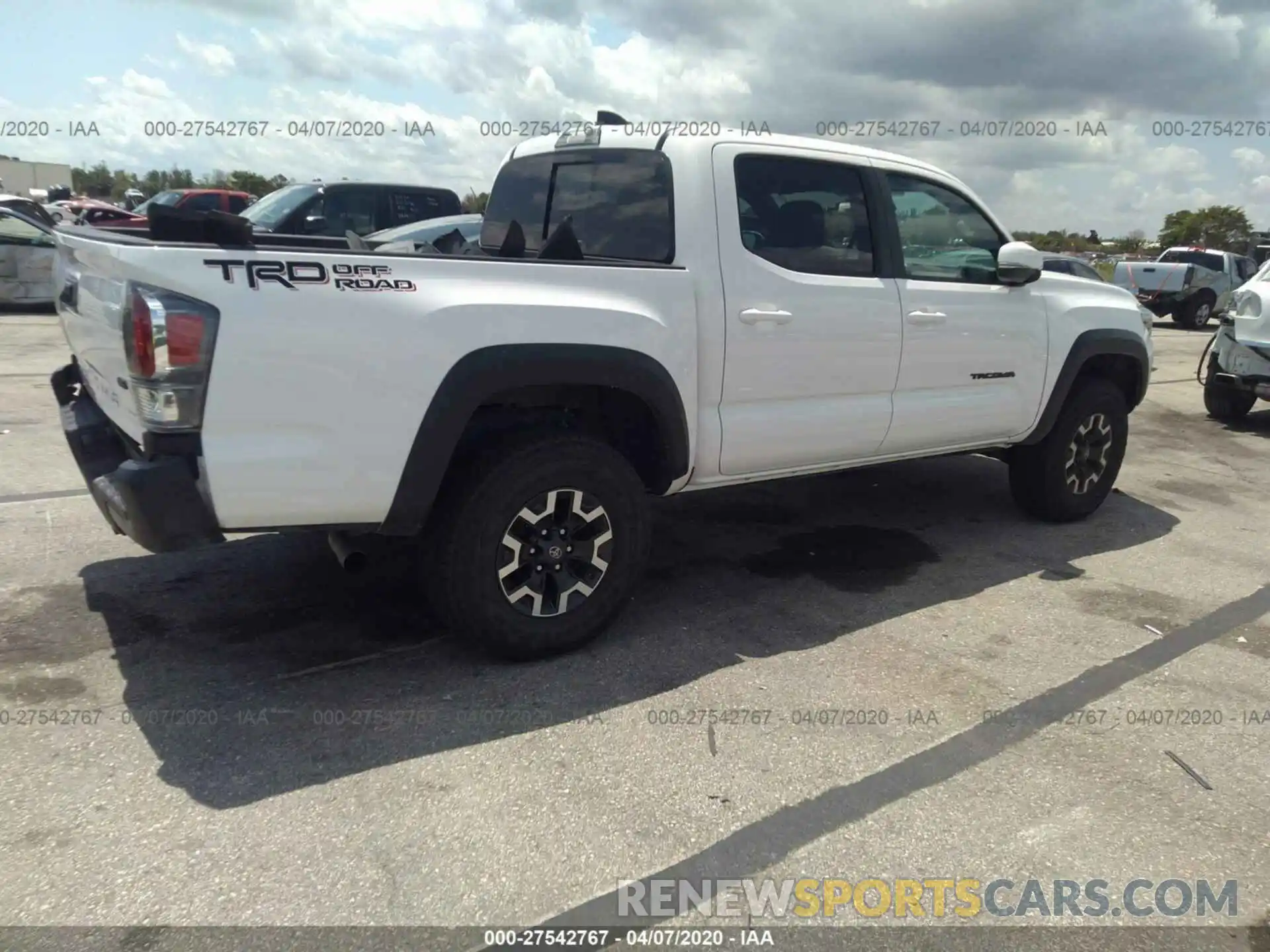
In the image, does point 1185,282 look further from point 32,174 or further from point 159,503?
point 32,174

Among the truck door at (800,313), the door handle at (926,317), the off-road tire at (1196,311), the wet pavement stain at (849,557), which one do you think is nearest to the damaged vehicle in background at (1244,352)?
the wet pavement stain at (849,557)

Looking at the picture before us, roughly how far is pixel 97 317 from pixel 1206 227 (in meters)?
57.3

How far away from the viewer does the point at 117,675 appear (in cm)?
344

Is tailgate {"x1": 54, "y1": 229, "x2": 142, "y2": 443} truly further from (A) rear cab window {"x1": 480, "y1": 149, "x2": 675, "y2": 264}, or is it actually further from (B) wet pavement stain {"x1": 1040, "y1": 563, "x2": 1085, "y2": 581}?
(B) wet pavement stain {"x1": 1040, "y1": 563, "x2": 1085, "y2": 581}

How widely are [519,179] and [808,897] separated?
3667mm

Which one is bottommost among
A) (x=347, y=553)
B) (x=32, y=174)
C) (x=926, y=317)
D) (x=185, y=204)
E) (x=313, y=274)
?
(x=347, y=553)

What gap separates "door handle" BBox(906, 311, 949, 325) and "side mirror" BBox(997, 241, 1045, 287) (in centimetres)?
52

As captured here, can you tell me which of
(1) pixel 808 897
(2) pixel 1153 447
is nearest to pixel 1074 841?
(1) pixel 808 897

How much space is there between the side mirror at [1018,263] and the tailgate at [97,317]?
160 inches

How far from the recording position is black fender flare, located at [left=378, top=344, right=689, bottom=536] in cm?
316

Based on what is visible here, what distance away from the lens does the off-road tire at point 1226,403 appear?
9.70 metres

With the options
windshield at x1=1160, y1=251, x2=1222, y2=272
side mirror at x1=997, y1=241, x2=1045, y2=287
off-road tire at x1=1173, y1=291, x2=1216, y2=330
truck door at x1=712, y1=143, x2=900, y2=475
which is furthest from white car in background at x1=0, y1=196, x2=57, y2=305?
windshield at x1=1160, y1=251, x2=1222, y2=272

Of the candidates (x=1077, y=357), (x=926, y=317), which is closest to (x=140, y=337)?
(x=926, y=317)

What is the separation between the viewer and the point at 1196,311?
21797mm
